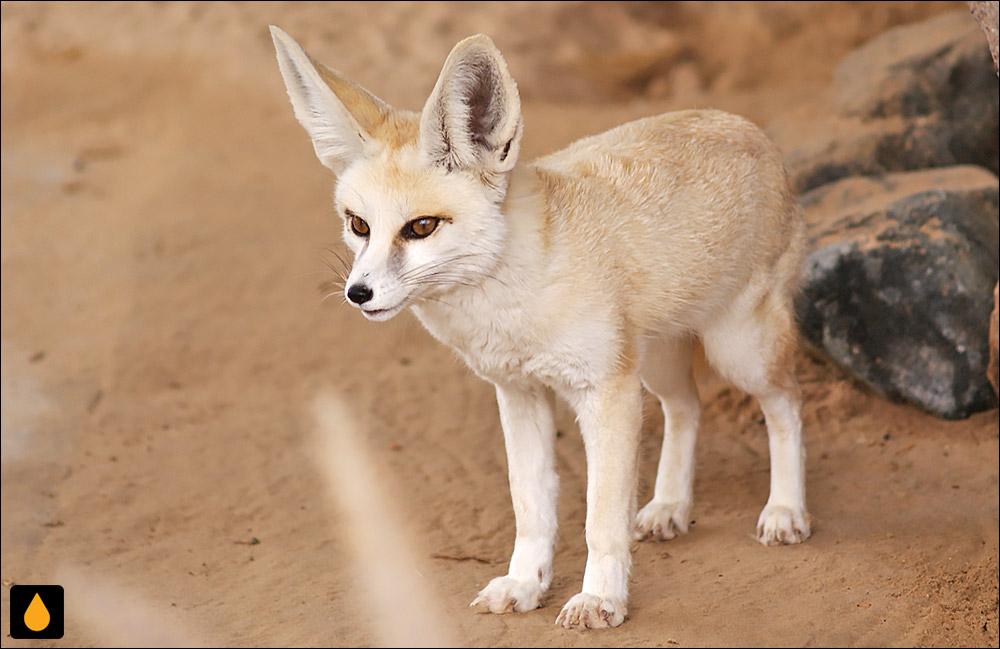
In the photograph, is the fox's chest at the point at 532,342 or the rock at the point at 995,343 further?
the rock at the point at 995,343

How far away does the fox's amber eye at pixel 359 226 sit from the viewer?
120 inches

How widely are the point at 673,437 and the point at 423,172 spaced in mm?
1752

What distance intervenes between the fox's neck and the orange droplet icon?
76.2 inches

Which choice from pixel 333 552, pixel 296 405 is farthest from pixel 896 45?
pixel 333 552

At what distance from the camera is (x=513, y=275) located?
3174 millimetres

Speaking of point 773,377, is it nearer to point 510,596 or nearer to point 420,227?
point 510,596

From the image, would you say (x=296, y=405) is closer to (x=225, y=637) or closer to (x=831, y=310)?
(x=225, y=637)

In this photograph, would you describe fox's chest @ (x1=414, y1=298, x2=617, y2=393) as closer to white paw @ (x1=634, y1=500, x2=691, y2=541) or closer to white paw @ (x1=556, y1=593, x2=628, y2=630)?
white paw @ (x1=556, y1=593, x2=628, y2=630)

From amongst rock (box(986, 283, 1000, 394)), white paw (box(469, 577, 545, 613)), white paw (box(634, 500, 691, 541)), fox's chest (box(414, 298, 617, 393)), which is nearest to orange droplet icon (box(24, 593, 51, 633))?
white paw (box(469, 577, 545, 613))

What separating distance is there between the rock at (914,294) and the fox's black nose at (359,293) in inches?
125

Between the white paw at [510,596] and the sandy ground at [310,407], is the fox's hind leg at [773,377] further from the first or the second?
the white paw at [510,596]

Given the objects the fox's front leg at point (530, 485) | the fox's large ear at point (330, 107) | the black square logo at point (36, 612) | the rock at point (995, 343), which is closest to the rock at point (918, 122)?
the rock at point (995, 343)

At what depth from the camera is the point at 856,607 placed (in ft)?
11.2

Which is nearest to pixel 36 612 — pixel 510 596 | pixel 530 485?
pixel 510 596
